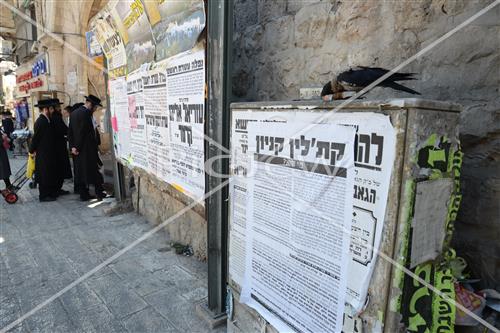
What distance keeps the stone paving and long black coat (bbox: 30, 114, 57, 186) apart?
142 centimetres

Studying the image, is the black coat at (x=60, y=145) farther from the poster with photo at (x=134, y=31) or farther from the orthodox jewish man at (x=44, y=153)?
the poster with photo at (x=134, y=31)

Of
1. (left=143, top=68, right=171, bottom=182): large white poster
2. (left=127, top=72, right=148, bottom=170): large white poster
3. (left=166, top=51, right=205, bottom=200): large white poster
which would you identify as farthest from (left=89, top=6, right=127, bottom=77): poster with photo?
(left=166, top=51, right=205, bottom=200): large white poster

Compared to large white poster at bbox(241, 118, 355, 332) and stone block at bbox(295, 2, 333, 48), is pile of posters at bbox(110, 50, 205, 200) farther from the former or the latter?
large white poster at bbox(241, 118, 355, 332)

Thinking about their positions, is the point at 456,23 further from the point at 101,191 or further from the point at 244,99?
the point at 101,191

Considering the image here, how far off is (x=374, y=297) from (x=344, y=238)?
0.25 m

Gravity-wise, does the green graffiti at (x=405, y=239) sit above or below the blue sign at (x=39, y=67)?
below

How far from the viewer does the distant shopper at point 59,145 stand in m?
6.45

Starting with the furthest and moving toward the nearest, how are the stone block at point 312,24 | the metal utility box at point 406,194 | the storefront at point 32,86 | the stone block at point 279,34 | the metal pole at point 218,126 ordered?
the storefront at point 32,86, the stone block at point 279,34, the metal pole at point 218,126, the stone block at point 312,24, the metal utility box at point 406,194

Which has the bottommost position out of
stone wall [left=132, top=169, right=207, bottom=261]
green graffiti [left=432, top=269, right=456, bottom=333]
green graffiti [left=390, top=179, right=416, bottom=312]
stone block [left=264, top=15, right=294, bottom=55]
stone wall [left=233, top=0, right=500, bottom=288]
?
stone wall [left=132, top=169, right=207, bottom=261]

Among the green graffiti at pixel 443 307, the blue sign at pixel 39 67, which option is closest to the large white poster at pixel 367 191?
the green graffiti at pixel 443 307

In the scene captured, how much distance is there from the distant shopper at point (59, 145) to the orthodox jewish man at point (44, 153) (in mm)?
97

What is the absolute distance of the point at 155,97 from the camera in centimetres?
332

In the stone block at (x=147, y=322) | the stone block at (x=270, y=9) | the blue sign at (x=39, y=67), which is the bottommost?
the stone block at (x=147, y=322)

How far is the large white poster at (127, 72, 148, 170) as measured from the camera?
12.5 feet
